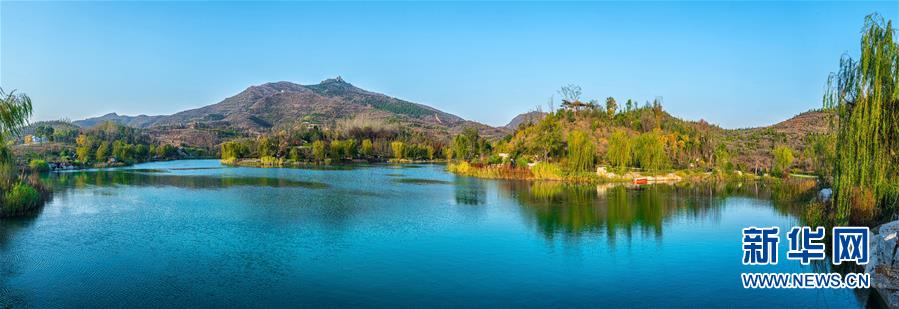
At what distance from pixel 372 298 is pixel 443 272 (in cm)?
235

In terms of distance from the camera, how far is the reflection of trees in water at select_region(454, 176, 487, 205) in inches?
975

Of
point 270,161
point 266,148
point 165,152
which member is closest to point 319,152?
point 266,148

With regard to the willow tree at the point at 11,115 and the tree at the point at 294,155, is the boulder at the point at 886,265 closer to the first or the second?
the willow tree at the point at 11,115

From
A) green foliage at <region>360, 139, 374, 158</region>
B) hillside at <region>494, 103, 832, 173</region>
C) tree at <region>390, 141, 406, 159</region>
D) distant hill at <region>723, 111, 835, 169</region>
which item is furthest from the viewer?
green foliage at <region>360, 139, 374, 158</region>

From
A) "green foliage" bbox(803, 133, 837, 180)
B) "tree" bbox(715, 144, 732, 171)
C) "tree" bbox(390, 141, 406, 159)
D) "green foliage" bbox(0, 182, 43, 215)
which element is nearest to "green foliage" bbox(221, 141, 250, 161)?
"tree" bbox(390, 141, 406, 159)

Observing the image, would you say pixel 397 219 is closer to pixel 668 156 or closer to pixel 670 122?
pixel 668 156

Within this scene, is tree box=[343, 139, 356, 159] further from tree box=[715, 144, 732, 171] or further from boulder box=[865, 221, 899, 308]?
boulder box=[865, 221, 899, 308]

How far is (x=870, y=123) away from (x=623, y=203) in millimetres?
12510

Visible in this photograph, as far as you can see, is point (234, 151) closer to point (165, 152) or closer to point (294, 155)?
point (294, 155)

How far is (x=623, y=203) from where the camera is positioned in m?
23.8

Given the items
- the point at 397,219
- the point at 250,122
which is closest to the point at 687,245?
the point at 397,219

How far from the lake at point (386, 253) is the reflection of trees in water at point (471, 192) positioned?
1.46 ft

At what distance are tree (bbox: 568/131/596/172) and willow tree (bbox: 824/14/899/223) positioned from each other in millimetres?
24341

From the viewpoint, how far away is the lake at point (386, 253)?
33.1 feet
